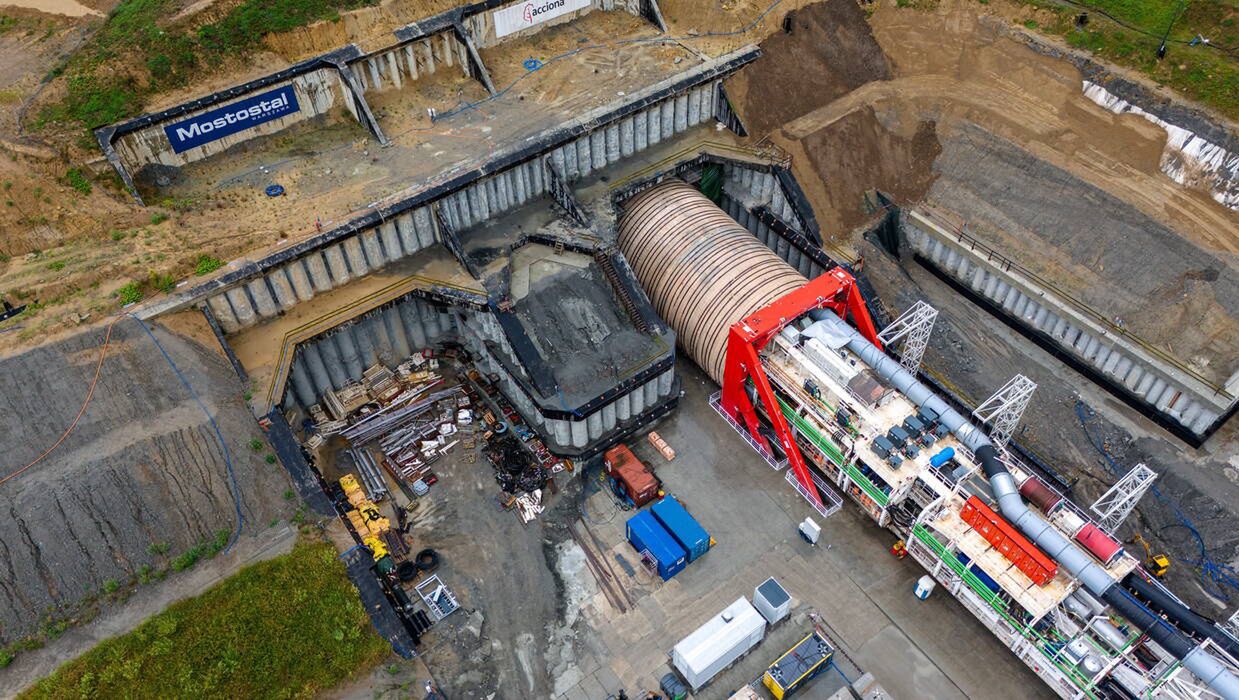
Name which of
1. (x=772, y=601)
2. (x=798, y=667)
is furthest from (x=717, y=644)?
(x=798, y=667)

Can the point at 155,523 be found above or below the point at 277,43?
below

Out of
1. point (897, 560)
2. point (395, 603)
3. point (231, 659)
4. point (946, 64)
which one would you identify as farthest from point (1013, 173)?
point (231, 659)

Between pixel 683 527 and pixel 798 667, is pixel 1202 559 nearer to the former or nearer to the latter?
pixel 798 667

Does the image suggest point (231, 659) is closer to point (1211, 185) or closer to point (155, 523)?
point (155, 523)

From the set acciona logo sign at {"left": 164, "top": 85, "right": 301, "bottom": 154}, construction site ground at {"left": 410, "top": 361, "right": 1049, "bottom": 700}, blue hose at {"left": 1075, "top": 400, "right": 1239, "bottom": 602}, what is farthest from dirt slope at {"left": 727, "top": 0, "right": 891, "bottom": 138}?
acciona logo sign at {"left": 164, "top": 85, "right": 301, "bottom": 154}

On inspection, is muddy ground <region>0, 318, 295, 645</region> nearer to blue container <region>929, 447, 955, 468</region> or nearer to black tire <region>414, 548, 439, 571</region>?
black tire <region>414, 548, 439, 571</region>
